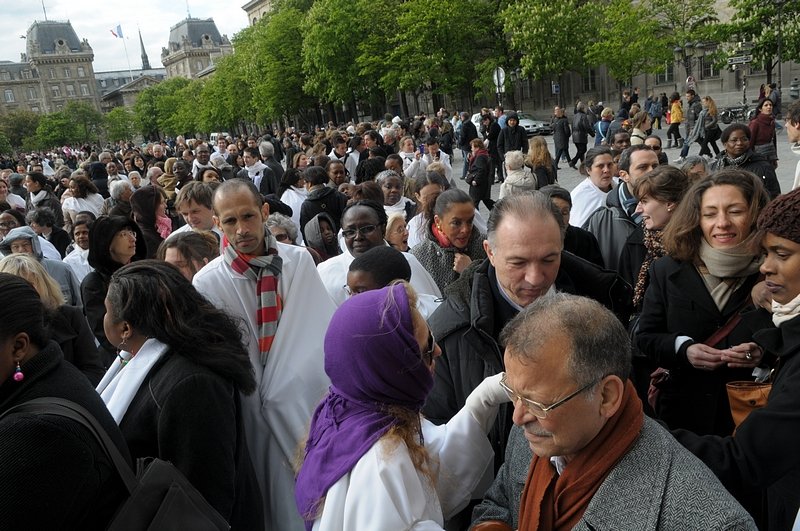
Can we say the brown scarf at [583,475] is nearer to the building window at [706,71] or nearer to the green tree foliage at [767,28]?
the green tree foliage at [767,28]

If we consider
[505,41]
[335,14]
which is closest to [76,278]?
[505,41]

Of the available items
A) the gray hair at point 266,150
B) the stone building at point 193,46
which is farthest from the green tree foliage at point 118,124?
the gray hair at point 266,150

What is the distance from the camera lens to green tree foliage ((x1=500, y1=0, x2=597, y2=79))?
1220 inches

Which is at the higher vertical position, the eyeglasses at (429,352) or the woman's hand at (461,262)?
the eyeglasses at (429,352)

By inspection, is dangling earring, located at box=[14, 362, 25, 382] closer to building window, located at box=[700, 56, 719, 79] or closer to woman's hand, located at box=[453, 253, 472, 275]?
woman's hand, located at box=[453, 253, 472, 275]

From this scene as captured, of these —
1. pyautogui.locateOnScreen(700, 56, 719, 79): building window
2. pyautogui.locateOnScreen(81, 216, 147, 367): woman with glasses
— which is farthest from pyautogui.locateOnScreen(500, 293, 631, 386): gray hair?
pyautogui.locateOnScreen(700, 56, 719, 79): building window

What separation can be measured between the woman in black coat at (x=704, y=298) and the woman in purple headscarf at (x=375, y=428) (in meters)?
1.24

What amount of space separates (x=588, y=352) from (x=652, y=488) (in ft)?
1.24

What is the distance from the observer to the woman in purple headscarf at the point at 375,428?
1736 millimetres

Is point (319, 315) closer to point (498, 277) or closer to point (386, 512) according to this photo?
point (498, 277)

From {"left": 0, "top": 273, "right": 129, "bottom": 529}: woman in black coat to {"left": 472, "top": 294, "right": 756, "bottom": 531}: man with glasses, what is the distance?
4.33 ft

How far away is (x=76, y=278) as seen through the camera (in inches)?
212

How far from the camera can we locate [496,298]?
2.63 m

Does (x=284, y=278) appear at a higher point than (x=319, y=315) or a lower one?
higher
